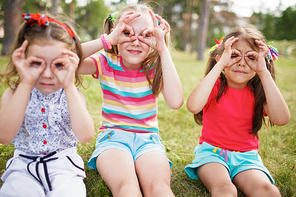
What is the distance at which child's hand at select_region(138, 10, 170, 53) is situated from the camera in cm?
201

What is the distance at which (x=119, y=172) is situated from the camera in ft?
5.83

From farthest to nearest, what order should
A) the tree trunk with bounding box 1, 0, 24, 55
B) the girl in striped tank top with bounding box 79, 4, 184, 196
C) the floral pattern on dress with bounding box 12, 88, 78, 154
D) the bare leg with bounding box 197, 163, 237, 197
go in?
the tree trunk with bounding box 1, 0, 24, 55 < the girl in striped tank top with bounding box 79, 4, 184, 196 < the bare leg with bounding box 197, 163, 237, 197 < the floral pattern on dress with bounding box 12, 88, 78, 154

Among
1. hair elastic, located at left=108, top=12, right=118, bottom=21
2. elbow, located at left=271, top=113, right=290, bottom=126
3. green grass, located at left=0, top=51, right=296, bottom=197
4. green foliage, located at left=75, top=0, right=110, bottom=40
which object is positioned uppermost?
green foliage, located at left=75, top=0, right=110, bottom=40

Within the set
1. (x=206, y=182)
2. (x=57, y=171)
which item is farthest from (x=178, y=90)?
(x=57, y=171)

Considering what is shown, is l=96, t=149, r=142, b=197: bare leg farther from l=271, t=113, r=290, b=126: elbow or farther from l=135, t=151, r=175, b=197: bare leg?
l=271, t=113, r=290, b=126: elbow

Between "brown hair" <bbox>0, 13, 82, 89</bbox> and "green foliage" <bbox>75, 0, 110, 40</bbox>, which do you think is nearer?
"brown hair" <bbox>0, 13, 82, 89</bbox>

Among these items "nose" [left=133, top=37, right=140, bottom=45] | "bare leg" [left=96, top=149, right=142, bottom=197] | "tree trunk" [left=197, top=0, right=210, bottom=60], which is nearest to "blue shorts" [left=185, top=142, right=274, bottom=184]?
"bare leg" [left=96, top=149, right=142, bottom=197]

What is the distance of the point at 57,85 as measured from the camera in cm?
163

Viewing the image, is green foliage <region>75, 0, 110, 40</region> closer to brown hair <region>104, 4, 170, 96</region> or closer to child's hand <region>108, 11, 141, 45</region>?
brown hair <region>104, 4, 170, 96</region>

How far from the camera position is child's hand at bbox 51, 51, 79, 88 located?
1498mm

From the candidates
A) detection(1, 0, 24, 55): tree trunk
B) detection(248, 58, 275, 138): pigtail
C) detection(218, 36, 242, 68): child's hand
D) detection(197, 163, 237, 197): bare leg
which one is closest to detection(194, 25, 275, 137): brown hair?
detection(248, 58, 275, 138): pigtail

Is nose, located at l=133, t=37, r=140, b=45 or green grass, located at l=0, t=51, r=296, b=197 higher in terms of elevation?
nose, located at l=133, t=37, r=140, b=45

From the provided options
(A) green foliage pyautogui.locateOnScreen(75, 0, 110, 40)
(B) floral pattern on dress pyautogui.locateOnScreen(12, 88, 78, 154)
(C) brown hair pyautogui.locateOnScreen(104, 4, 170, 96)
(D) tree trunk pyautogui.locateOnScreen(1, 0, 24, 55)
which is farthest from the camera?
(A) green foliage pyautogui.locateOnScreen(75, 0, 110, 40)

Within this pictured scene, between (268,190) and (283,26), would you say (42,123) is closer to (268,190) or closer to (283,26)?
(268,190)
